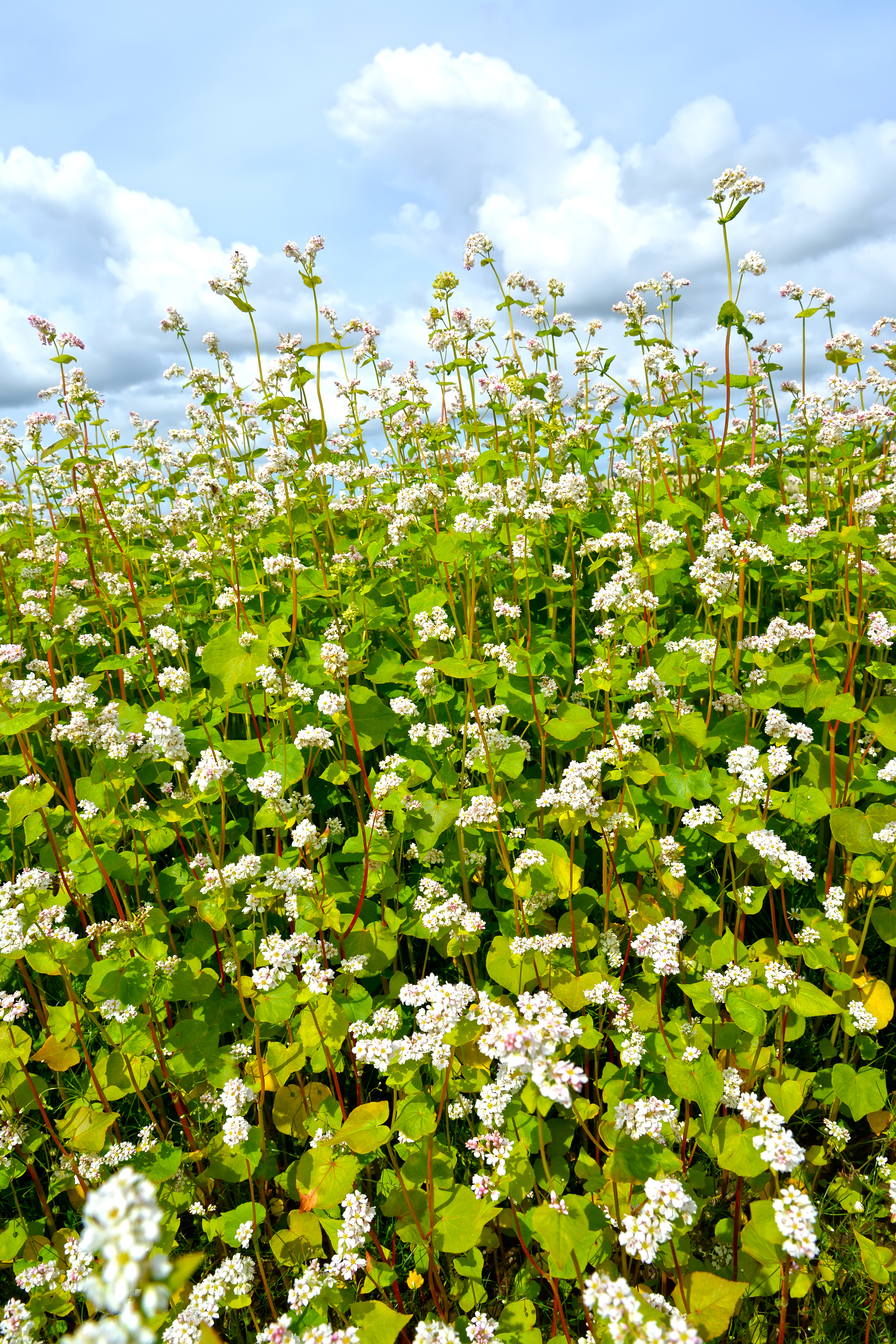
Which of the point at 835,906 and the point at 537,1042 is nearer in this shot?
the point at 537,1042

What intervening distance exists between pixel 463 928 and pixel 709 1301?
1553mm

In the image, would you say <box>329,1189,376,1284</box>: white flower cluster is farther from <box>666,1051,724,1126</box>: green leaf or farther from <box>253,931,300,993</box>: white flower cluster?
<box>666,1051,724,1126</box>: green leaf

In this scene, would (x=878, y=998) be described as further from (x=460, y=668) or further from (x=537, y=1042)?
(x=460, y=668)

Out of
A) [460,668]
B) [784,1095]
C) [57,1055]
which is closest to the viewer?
[784,1095]

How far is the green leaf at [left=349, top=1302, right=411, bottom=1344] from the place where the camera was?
2479 mm

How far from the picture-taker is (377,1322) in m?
2.53

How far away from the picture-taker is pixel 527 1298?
2891 mm

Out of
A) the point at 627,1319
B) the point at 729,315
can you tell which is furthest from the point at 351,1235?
the point at 729,315

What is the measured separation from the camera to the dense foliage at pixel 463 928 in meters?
2.78

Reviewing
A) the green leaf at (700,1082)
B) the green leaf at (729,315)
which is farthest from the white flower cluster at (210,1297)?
the green leaf at (729,315)

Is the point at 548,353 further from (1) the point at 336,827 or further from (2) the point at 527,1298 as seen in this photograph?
(2) the point at 527,1298

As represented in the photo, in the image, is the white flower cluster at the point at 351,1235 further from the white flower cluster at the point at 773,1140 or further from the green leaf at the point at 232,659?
the green leaf at the point at 232,659

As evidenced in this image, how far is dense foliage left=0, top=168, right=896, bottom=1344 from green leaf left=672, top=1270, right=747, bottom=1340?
0.06 feet

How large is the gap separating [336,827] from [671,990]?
2099mm
